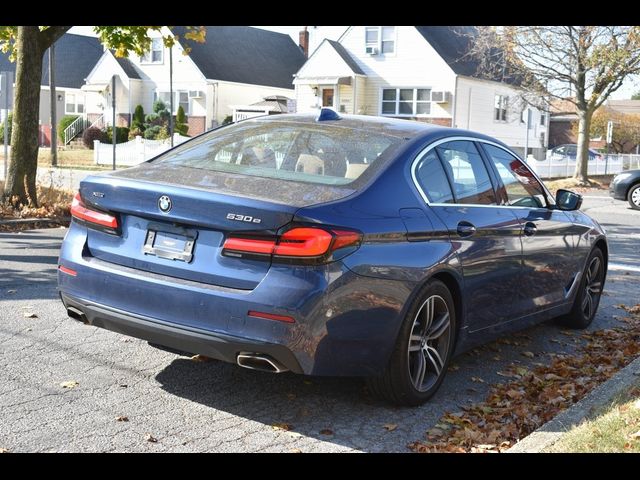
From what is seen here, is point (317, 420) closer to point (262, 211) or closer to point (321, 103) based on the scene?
point (262, 211)

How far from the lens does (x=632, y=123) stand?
64500mm

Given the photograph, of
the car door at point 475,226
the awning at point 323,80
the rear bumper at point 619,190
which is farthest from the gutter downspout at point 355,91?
the car door at point 475,226

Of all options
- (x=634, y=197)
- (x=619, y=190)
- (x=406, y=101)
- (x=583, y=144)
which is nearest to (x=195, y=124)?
(x=406, y=101)

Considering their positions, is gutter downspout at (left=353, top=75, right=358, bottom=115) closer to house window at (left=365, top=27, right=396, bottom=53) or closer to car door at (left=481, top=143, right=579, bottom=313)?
house window at (left=365, top=27, right=396, bottom=53)

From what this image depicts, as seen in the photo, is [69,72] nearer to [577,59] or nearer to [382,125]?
[577,59]

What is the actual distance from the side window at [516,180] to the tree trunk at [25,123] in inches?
376

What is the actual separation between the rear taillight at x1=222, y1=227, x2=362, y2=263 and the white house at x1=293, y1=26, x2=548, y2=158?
1570 inches

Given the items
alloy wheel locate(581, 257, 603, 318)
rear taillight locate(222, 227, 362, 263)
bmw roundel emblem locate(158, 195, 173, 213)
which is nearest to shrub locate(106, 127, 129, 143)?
alloy wheel locate(581, 257, 603, 318)

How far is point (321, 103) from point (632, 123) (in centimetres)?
2909

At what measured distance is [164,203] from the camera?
462cm

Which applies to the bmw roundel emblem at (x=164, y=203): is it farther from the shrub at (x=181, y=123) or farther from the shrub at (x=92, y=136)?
the shrub at (x=92, y=136)

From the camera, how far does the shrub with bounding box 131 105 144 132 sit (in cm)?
4925

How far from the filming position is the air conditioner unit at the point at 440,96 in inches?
1704
